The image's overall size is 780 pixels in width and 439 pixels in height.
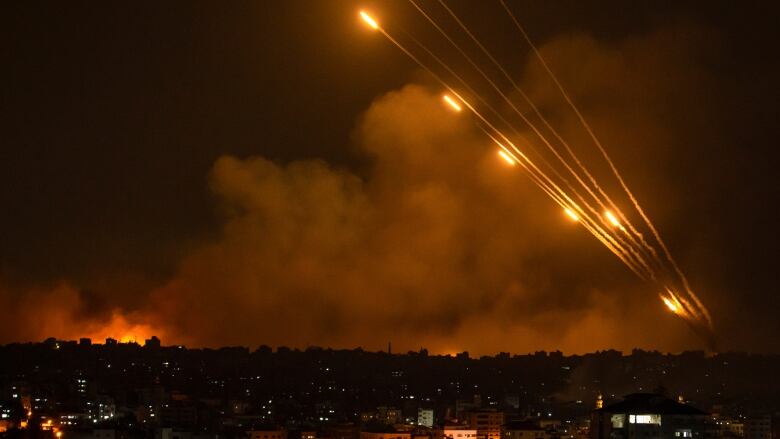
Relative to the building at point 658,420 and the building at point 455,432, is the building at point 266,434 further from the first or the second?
the building at point 658,420

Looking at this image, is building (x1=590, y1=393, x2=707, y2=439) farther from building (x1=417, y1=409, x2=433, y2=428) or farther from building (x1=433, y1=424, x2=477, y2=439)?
building (x1=417, y1=409, x2=433, y2=428)

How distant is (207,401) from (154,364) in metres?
12.3

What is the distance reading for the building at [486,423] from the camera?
4162 cm

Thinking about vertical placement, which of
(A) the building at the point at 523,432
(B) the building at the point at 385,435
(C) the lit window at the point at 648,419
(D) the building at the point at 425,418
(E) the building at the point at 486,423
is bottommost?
(C) the lit window at the point at 648,419

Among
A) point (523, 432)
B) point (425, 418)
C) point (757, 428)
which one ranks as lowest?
point (523, 432)

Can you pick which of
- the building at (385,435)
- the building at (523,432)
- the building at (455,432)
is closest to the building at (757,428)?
the building at (523,432)

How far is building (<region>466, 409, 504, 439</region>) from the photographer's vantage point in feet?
137

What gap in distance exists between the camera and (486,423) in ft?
139

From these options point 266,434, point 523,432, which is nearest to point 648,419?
point 523,432

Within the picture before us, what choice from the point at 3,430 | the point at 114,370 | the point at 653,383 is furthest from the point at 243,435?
the point at 653,383

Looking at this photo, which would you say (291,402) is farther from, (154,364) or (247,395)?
(154,364)

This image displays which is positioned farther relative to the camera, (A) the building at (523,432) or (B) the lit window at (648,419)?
(A) the building at (523,432)

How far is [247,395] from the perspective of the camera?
55.4m

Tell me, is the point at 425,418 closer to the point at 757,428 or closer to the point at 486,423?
the point at 486,423
